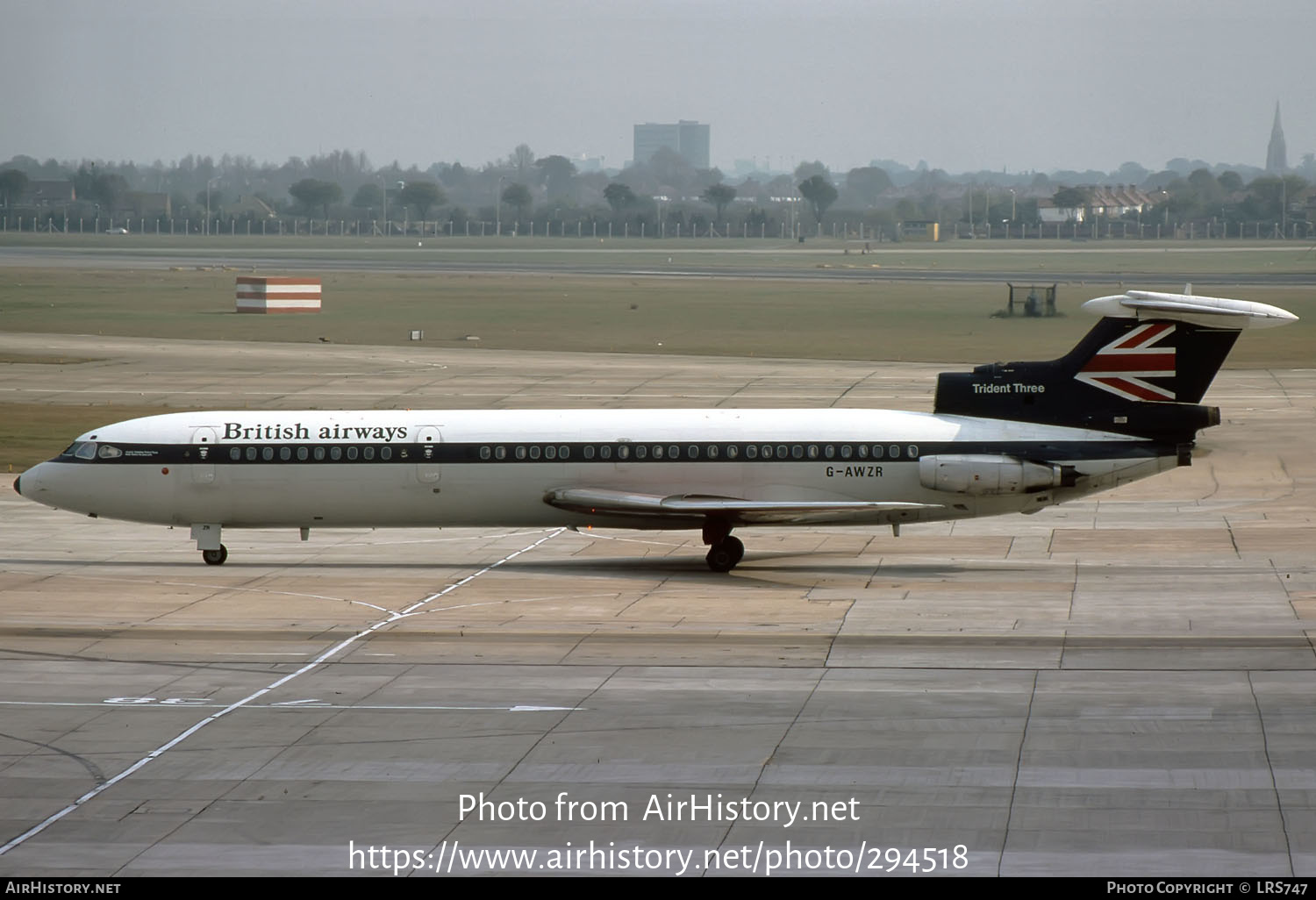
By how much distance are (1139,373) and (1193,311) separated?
5.42ft

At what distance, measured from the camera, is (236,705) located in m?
23.1

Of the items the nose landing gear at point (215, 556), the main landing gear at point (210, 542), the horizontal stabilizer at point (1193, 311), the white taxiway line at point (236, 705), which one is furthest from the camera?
the nose landing gear at point (215, 556)

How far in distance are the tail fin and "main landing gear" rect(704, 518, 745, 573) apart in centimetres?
642

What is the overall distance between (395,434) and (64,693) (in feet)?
38.7

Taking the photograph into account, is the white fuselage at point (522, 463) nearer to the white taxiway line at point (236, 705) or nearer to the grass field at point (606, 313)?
the white taxiway line at point (236, 705)

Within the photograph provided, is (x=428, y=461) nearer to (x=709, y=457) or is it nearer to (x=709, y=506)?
(x=709, y=457)

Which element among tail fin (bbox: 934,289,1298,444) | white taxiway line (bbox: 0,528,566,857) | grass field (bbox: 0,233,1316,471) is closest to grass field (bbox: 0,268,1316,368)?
grass field (bbox: 0,233,1316,471)

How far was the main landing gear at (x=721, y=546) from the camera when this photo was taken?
33.8 m

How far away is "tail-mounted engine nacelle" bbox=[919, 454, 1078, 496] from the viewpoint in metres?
32.8

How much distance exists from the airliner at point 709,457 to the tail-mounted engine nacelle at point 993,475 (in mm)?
38

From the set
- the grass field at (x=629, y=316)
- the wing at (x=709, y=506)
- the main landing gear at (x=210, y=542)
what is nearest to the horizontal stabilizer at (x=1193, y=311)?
the wing at (x=709, y=506)

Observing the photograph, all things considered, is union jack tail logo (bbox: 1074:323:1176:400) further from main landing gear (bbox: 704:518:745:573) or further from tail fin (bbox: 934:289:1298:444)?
main landing gear (bbox: 704:518:745:573)

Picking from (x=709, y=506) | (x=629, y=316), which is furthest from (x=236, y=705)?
(x=629, y=316)

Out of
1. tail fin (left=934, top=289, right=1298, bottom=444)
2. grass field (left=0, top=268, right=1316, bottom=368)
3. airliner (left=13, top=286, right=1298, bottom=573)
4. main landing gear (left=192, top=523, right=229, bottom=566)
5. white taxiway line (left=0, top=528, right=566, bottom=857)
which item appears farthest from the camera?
grass field (left=0, top=268, right=1316, bottom=368)
